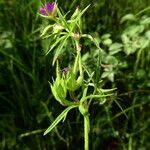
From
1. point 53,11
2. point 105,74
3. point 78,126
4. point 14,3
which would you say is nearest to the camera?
point 53,11

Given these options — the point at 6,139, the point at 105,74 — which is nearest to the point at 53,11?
the point at 105,74

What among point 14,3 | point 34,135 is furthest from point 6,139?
point 14,3

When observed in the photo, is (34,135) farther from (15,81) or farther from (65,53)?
(65,53)

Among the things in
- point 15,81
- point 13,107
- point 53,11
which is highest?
point 53,11

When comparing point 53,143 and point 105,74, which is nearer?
point 105,74

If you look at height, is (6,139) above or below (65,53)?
below

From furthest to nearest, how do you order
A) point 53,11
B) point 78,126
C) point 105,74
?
point 78,126
point 105,74
point 53,11

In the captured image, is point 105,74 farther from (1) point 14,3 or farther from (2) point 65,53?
(1) point 14,3
